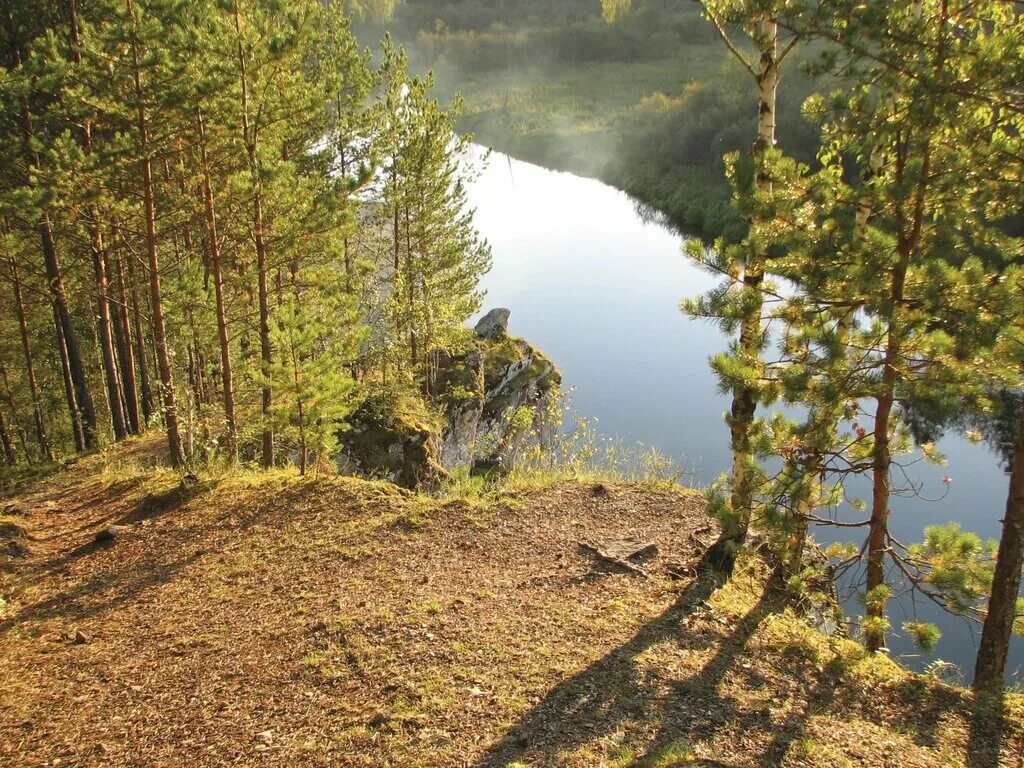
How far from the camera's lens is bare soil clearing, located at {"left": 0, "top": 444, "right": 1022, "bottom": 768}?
4871mm

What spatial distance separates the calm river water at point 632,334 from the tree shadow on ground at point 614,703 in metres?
5.04

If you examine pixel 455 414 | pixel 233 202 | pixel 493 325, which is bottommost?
pixel 455 414

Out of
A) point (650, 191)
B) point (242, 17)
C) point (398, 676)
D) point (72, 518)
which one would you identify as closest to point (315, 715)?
point (398, 676)

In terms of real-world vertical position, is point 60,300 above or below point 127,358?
above

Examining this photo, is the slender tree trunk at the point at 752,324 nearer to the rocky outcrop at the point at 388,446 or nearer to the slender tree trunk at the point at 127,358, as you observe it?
the rocky outcrop at the point at 388,446

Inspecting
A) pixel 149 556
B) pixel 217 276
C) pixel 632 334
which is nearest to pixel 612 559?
pixel 149 556

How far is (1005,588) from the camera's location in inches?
218

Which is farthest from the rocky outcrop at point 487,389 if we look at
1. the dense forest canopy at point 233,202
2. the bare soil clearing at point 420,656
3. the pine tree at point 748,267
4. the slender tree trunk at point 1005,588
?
the slender tree trunk at point 1005,588

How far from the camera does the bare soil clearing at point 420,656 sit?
487 centimetres

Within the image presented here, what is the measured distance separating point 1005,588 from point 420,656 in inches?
183

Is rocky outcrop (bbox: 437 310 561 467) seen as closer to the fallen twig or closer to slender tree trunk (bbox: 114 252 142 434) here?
slender tree trunk (bbox: 114 252 142 434)

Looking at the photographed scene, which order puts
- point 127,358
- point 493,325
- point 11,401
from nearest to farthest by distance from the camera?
point 127,358
point 11,401
point 493,325

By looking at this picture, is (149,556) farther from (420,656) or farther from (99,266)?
(99,266)

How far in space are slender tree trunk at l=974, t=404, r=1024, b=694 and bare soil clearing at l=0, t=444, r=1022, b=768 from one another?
13.2 inches
